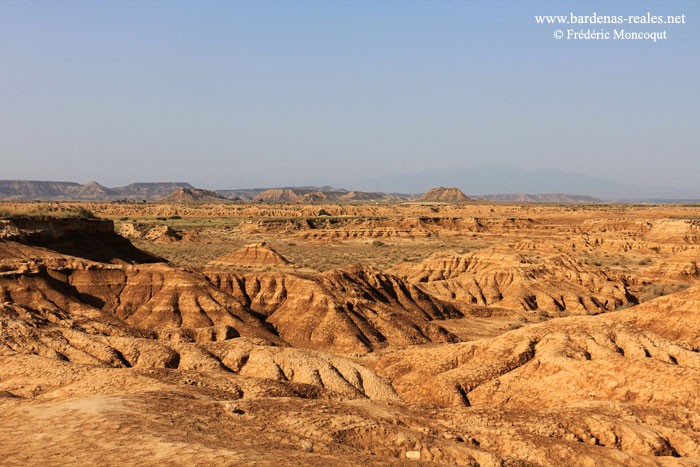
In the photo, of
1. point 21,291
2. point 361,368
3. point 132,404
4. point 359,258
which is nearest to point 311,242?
point 359,258

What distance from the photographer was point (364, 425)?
47.0 feet

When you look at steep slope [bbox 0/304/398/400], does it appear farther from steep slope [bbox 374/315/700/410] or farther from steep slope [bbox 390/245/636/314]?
steep slope [bbox 390/245/636/314]

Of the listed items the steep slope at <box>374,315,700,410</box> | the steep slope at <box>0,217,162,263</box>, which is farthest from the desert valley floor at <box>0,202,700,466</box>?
the steep slope at <box>0,217,162,263</box>

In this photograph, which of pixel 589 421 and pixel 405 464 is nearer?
pixel 405 464

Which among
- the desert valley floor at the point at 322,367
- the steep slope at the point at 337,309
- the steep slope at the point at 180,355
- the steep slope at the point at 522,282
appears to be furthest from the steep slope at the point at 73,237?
the steep slope at the point at 522,282

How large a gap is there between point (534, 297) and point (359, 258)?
1303 inches

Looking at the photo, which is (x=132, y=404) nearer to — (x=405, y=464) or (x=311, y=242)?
(x=405, y=464)

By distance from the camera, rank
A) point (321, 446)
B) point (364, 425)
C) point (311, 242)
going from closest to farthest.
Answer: point (321, 446), point (364, 425), point (311, 242)

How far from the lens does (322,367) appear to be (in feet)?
73.7

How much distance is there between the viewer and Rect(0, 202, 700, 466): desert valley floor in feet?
43.3

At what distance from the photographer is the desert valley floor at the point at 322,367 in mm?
13203

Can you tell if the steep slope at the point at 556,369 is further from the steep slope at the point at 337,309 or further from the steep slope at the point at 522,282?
the steep slope at the point at 522,282

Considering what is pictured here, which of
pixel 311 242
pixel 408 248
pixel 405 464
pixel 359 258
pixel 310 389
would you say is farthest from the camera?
pixel 311 242

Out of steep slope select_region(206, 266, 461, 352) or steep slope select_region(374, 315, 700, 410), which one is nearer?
steep slope select_region(374, 315, 700, 410)
